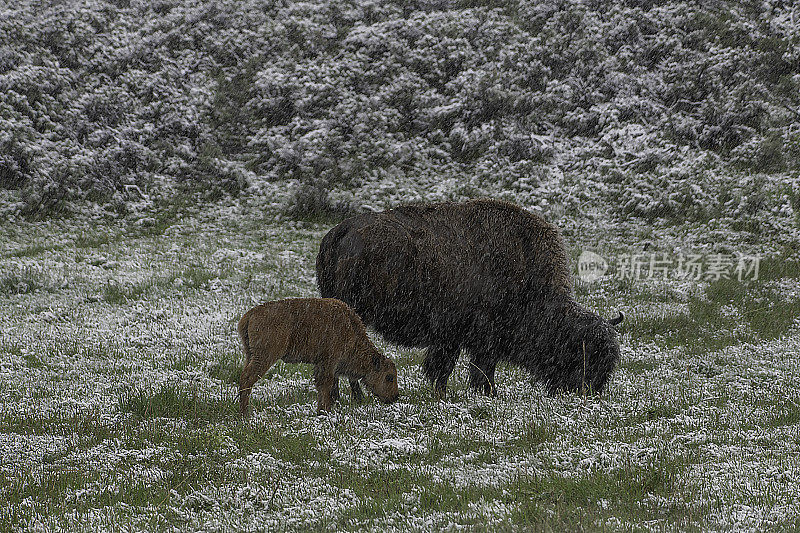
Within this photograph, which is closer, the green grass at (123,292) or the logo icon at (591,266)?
the green grass at (123,292)

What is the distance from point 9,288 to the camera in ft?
41.0

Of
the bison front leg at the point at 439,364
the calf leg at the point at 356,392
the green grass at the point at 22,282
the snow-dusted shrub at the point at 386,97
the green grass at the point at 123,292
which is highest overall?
the snow-dusted shrub at the point at 386,97

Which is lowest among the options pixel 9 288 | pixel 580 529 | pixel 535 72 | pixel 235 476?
pixel 9 288

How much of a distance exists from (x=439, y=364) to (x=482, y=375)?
0.48 m

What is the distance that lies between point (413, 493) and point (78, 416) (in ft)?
11.4

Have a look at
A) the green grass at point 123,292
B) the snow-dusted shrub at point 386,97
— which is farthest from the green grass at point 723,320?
the green grass at point 123,292

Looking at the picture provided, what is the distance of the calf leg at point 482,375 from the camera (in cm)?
755

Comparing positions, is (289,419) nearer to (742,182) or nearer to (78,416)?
(78,416)

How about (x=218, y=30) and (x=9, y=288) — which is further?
(x=218, y=30)

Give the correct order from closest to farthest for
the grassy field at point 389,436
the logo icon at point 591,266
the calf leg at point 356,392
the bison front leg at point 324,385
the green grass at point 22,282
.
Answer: the grassy field at point 389,436
the bison front leg at point 324,385
the calf leg at point 356,392
the green grass at point 22,282
the logo icon at point 591,266

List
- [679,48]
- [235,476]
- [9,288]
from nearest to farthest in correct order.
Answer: [235,476] < [9,288] < [679,48]

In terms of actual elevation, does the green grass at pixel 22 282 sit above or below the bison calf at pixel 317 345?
below

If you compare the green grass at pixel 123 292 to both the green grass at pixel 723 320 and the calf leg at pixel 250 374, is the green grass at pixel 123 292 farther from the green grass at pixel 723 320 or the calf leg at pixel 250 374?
the green grass at pixel 723 320

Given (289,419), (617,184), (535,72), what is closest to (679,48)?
(535,72)
